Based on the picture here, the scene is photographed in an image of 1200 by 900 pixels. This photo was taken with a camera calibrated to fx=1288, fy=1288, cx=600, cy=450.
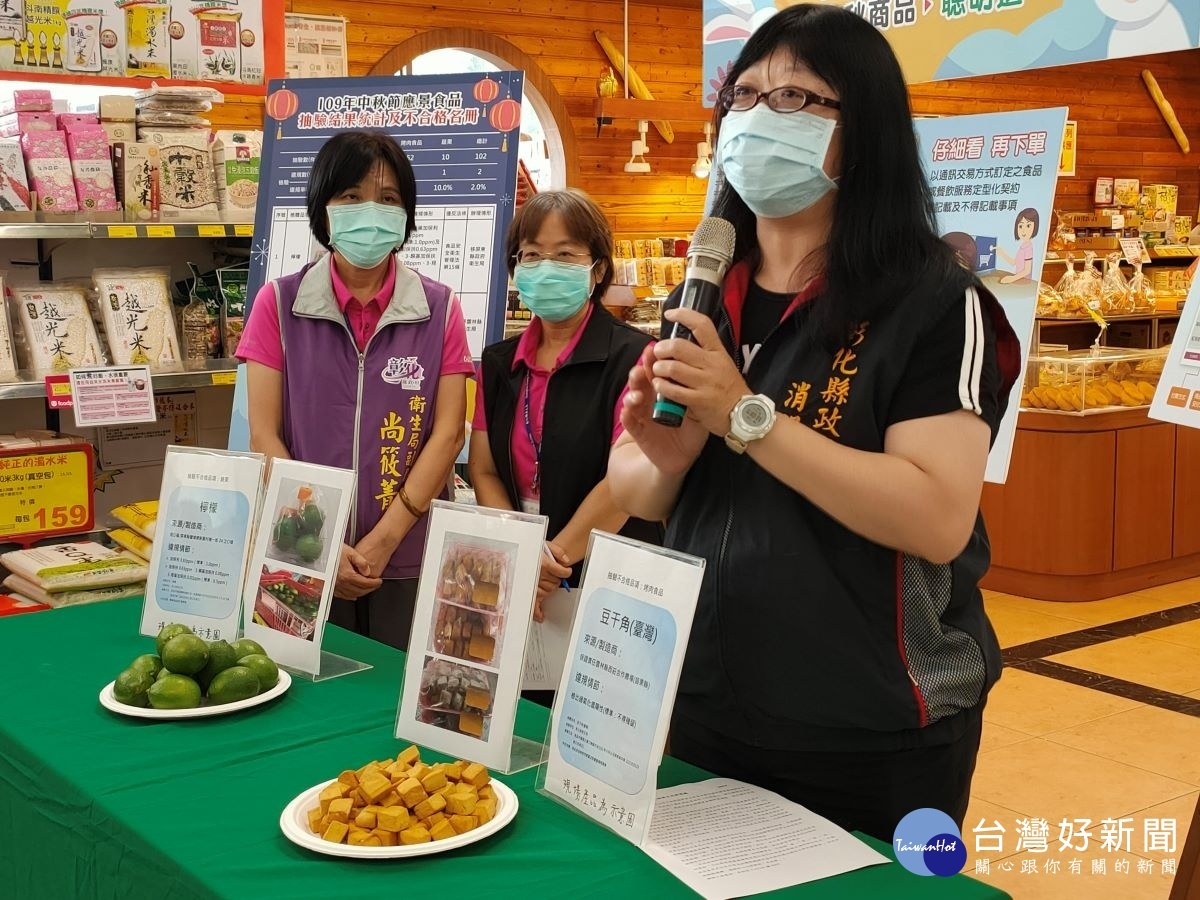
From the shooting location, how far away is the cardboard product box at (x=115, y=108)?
12.6 ft

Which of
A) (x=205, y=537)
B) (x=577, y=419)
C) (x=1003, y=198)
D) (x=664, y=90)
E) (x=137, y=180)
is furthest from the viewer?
(x=664, y=90)

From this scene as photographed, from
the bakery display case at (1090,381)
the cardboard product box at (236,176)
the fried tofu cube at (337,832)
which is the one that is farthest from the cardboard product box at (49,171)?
the bakery display case at (1090,381)

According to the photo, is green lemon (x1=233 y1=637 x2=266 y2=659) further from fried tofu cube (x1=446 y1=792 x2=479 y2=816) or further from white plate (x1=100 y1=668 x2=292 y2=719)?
fried tofu cube (x1=446 y1=792 x2=479 y2=816)

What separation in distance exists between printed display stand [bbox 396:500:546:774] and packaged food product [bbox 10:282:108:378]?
242cm

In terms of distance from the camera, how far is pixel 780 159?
1.49 metres

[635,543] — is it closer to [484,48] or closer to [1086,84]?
[484,48]

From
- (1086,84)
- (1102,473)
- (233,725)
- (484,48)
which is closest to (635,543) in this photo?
(233,725)

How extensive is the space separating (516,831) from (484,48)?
8893 mm

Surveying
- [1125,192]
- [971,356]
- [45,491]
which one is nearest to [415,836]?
[971,356]

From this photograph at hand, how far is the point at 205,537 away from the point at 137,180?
2079 millimetres

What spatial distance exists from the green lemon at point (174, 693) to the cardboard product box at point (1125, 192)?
40.5ft

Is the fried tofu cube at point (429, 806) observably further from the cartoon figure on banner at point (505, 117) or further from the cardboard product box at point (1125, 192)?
the cardboard product box at point (1125, 192)

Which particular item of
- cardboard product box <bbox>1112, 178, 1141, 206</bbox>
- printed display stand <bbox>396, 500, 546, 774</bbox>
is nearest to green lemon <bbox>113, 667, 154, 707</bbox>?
printed display stand <bbox>396, 500, 546, 774</bbox>

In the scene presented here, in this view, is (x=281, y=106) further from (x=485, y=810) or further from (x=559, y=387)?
(x=485, y=810)
